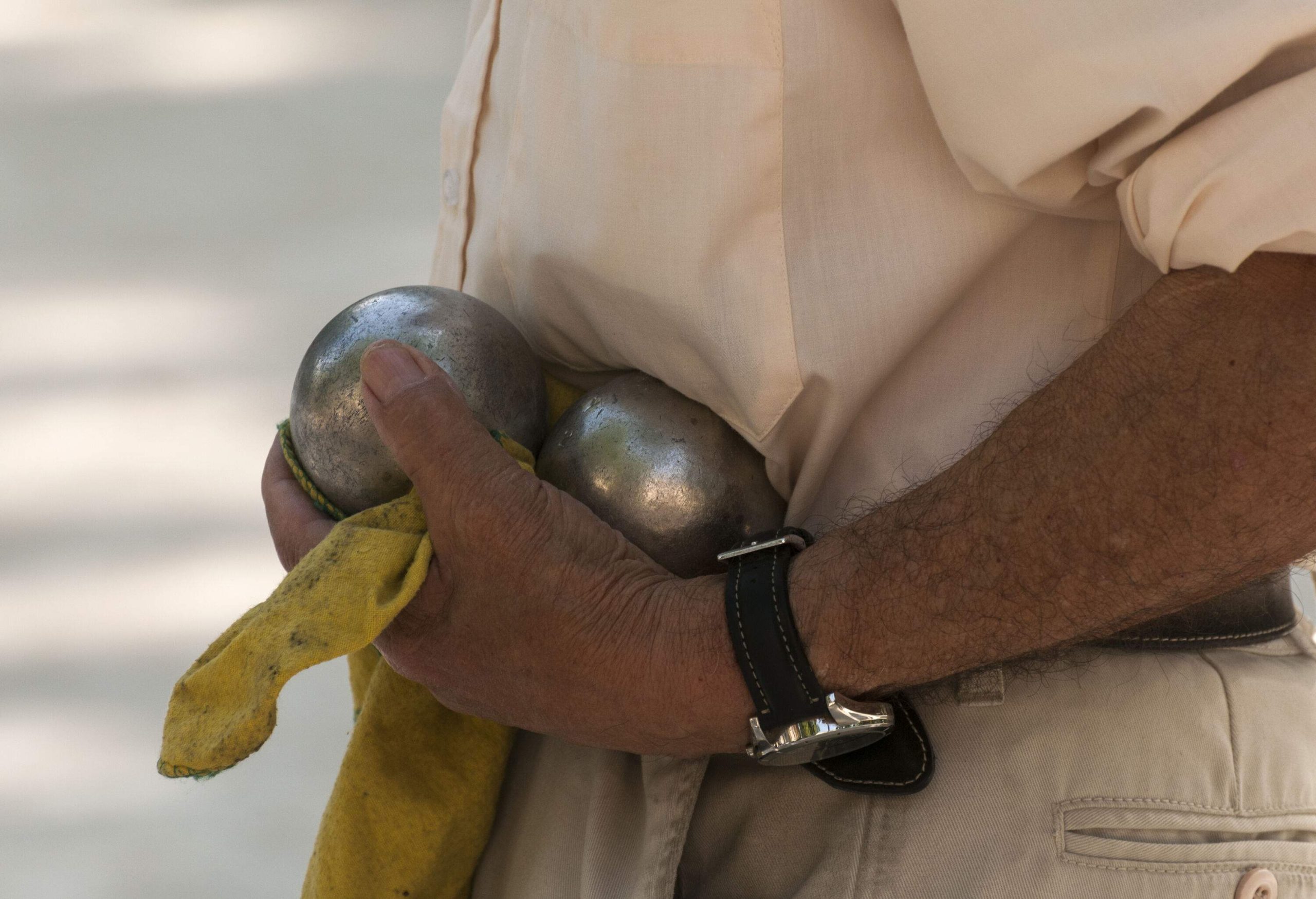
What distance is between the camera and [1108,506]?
0.56 metres

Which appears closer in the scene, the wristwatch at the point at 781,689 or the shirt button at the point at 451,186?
the wristwatch at the point at 781,689

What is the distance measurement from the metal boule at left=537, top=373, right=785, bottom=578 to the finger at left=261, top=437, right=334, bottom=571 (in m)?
0.15

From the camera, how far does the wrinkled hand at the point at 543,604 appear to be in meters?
0.64

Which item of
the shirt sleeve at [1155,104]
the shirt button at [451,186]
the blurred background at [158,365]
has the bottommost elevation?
the blurred background at [158,365]

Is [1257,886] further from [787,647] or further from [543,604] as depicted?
[543,604]

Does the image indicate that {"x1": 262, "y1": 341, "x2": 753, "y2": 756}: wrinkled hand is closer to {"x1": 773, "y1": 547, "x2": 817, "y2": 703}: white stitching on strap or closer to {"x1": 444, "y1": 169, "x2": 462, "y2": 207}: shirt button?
{"x1": 773, "y1": 547, "x2": 817, "y2": 703}: white stitching on strap

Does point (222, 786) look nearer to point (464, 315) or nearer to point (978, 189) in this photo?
point (464, 315)

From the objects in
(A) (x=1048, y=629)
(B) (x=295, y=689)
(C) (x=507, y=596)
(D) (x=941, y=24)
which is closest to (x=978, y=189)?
(D) (x=941, y=24)

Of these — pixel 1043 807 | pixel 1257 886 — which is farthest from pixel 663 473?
pixel 1257 886

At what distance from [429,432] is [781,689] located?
0.80 ft

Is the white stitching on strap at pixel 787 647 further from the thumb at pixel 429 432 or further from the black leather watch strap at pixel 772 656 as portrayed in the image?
the thumb at pixel 429 432

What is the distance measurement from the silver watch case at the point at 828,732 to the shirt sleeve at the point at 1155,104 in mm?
276

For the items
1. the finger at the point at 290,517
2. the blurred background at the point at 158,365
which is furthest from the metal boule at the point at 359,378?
the blurred background at the point at 158,365

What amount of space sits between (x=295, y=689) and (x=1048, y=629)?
1.48 m
